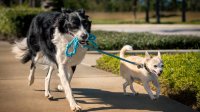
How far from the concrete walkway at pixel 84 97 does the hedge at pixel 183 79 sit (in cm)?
19

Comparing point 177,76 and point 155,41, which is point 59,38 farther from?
point 155,41

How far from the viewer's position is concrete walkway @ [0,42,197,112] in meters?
7.06

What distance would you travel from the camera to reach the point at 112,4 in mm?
80562

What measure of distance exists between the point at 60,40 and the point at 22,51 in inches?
92.0

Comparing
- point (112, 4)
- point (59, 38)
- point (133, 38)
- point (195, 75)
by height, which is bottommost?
point (112, 4)

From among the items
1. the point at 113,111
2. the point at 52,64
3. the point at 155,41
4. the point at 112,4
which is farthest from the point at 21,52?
the point at 112,4

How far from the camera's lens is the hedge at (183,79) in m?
7.32

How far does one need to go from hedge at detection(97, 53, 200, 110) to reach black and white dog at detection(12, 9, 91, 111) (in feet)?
5.80

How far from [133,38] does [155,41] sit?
3.37 ft

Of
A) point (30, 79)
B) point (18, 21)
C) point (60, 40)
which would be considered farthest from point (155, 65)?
point (18, 21)

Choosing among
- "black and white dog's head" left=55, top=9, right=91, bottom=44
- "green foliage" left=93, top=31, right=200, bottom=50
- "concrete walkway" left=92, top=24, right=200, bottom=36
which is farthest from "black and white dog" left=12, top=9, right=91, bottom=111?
"concrete walkway" left=92, top=24, right=200, bottom=36

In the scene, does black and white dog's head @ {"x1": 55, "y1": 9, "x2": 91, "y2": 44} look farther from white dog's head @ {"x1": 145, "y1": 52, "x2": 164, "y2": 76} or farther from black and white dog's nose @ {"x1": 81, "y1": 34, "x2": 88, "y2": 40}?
white dog's head @ {"x1": 145, "y1": 52, "x2": 164, "y2": 76}

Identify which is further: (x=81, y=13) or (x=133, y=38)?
(x=133, y=38)

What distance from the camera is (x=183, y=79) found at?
773cm
